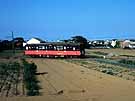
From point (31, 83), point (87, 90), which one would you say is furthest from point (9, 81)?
point (87, 90)

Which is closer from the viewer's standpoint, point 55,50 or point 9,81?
point 9,81

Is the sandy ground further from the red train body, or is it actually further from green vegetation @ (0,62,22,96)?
the red train body

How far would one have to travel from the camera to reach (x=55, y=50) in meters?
68.0

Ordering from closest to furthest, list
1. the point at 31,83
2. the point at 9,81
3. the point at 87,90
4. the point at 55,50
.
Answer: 1. the point at 87,90
2. the point at 31,83
3. the point at 9,81
4. the point at 55,50

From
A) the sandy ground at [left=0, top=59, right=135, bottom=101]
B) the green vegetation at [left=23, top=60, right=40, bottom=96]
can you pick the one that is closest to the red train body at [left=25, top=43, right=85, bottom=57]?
the green vegetation at [left=23, top=60, right=40, bottom=96]

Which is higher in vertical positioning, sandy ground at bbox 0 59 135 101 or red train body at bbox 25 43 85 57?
red train body at bbox 25 43 85 57

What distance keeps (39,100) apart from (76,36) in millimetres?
139149

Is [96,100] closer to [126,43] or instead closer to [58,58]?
[58,58]

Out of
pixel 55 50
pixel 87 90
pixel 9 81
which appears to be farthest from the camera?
pixel 55 50

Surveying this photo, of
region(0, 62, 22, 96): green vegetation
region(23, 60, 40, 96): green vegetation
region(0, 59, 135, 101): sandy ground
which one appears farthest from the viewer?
region(0, 62, 22, 96): green vegetation

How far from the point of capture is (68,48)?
2608 inches

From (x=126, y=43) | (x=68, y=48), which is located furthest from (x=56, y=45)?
(x=126, y=43)

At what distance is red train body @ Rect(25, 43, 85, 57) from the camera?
217ft

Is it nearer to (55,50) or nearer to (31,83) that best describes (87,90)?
(31,83)
